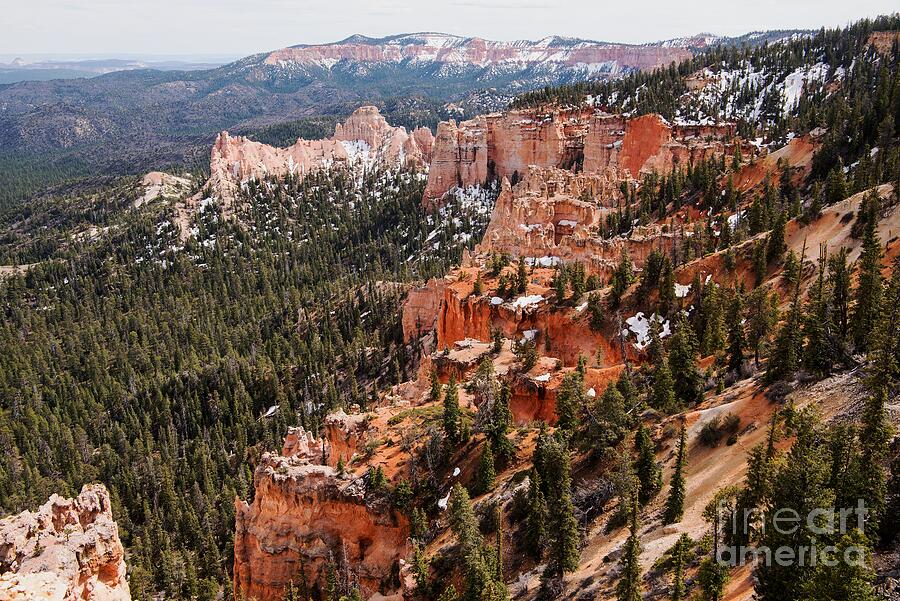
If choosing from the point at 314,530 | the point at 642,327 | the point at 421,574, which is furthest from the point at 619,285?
the point at 421,574

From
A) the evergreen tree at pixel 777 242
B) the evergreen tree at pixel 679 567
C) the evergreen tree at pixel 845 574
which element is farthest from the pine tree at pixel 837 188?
the evergreen tree at pixel 845 574

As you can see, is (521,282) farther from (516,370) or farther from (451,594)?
(451,594)

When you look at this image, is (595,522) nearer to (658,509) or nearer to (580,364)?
(658,509)

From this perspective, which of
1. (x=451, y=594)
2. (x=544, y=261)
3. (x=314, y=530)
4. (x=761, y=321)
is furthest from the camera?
(x=544, y=261)

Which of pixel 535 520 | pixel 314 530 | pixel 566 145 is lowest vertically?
pixel 314 530

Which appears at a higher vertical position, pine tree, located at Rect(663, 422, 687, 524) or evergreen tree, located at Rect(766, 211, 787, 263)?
evergreen tree, located at Rect(766, 211, 787, 263)

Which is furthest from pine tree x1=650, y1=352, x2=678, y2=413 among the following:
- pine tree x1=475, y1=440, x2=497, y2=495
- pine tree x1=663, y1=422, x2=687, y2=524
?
pine tree x1=475, y1=440, x2=497, y2=495

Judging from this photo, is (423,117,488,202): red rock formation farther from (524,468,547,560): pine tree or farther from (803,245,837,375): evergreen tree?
(524,468,547,560): pine tree
